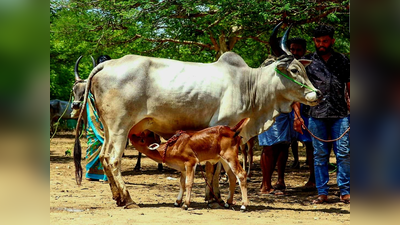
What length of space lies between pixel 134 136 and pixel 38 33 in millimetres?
4849

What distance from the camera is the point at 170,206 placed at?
687cm

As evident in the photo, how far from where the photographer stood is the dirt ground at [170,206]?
597cm

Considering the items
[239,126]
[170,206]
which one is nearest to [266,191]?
[170,206]

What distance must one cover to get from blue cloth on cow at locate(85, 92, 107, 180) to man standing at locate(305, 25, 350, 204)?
4119 millimetres

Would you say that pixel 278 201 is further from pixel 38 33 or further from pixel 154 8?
pixel 38 33

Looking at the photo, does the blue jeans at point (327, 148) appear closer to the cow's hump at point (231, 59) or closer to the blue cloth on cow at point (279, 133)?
the blue cloth on cow at point (279, 133)

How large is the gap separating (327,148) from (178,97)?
2.37 metres

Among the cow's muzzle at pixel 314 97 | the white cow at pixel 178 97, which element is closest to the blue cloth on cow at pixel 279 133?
the white cow at pixel 178 97

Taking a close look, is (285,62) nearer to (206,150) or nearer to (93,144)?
(206,150)

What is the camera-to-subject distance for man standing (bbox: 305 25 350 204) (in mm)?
7148

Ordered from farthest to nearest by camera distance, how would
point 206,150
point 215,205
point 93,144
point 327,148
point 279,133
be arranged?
point 93,144, point 279,133, point 327,148, point 215,205, point 206,150

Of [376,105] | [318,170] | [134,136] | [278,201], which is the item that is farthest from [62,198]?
[376,105]

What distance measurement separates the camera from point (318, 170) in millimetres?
7324

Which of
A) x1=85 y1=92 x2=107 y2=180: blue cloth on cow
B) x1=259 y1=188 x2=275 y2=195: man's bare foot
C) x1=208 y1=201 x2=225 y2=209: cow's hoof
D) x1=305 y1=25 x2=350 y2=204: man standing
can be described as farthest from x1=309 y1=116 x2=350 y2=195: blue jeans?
x1=85 y1=92 x2=107 y2=180: blue cloth on cow
